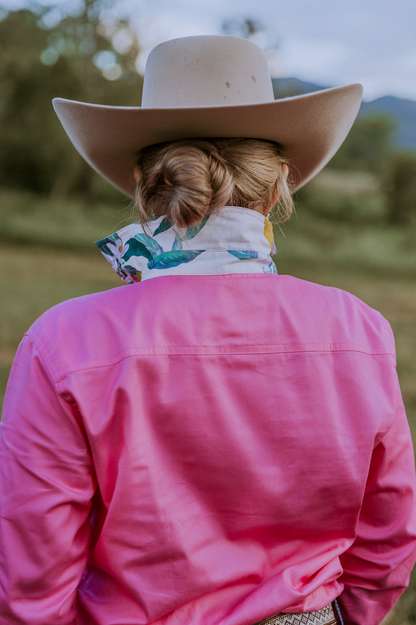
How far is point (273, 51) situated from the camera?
21688mm

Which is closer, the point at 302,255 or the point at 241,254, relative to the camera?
Answer: the point at 241,254

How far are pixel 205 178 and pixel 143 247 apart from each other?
0.59ft

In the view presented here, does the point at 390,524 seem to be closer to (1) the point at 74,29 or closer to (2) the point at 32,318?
(2) the point at 32,318

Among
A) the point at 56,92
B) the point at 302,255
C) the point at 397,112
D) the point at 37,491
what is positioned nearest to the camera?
the point at 37,491

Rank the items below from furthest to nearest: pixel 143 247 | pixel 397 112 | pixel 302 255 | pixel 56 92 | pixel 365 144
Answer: pixel 397 112, pixel 365 144, pixel 56 92, pixel 302 255, pixel 143 247

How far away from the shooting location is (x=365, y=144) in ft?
78.1

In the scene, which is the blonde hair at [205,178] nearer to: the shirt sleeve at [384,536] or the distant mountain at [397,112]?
the shirt sleeve at [384,536]

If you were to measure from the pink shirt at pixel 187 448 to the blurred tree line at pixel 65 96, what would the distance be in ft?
54.6

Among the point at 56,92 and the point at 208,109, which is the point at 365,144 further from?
the point at 208,109

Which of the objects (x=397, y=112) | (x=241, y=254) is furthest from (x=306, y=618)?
(x=397, y=112)

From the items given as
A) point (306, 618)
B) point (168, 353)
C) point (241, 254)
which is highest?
point (241, 254)

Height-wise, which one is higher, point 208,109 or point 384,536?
point 208,109

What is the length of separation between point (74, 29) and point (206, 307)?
2099 cm

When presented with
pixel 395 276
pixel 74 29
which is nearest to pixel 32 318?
pixel 395 276
